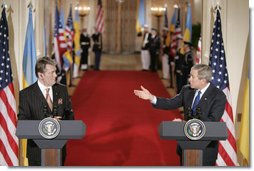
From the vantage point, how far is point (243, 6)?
818 centimetres

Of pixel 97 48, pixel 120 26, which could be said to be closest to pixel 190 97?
pixel 97 48

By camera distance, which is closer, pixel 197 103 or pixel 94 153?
pixel 197 103

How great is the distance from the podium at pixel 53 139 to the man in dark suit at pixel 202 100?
2.64 ft

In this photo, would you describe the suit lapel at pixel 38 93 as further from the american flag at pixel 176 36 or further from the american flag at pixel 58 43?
the american flag at pixel 176 36

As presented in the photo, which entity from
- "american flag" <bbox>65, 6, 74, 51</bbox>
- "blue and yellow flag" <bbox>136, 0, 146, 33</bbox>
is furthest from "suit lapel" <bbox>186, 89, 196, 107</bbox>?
"blue and yellow flag" <bbox>136, 0, 146, 33</bbox>

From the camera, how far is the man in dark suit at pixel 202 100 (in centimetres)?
621

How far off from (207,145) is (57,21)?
7.08 meters

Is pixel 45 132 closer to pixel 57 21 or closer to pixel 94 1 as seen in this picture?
pixel 57 21

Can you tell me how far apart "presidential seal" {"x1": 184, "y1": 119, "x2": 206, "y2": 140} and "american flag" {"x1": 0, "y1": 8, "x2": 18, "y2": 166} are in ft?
9.39

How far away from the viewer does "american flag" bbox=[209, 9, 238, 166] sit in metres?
8.08

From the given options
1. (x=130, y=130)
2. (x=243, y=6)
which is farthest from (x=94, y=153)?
(x=243, y=6)

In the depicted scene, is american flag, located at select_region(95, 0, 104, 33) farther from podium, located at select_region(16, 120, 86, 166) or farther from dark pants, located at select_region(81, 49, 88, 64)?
podium, located at select_region(16, 120, 86, 166)

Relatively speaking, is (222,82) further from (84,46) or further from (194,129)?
(84,46)

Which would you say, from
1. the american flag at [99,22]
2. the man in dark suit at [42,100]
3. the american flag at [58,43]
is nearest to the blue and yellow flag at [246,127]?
the man in dark suit at [42,100]
